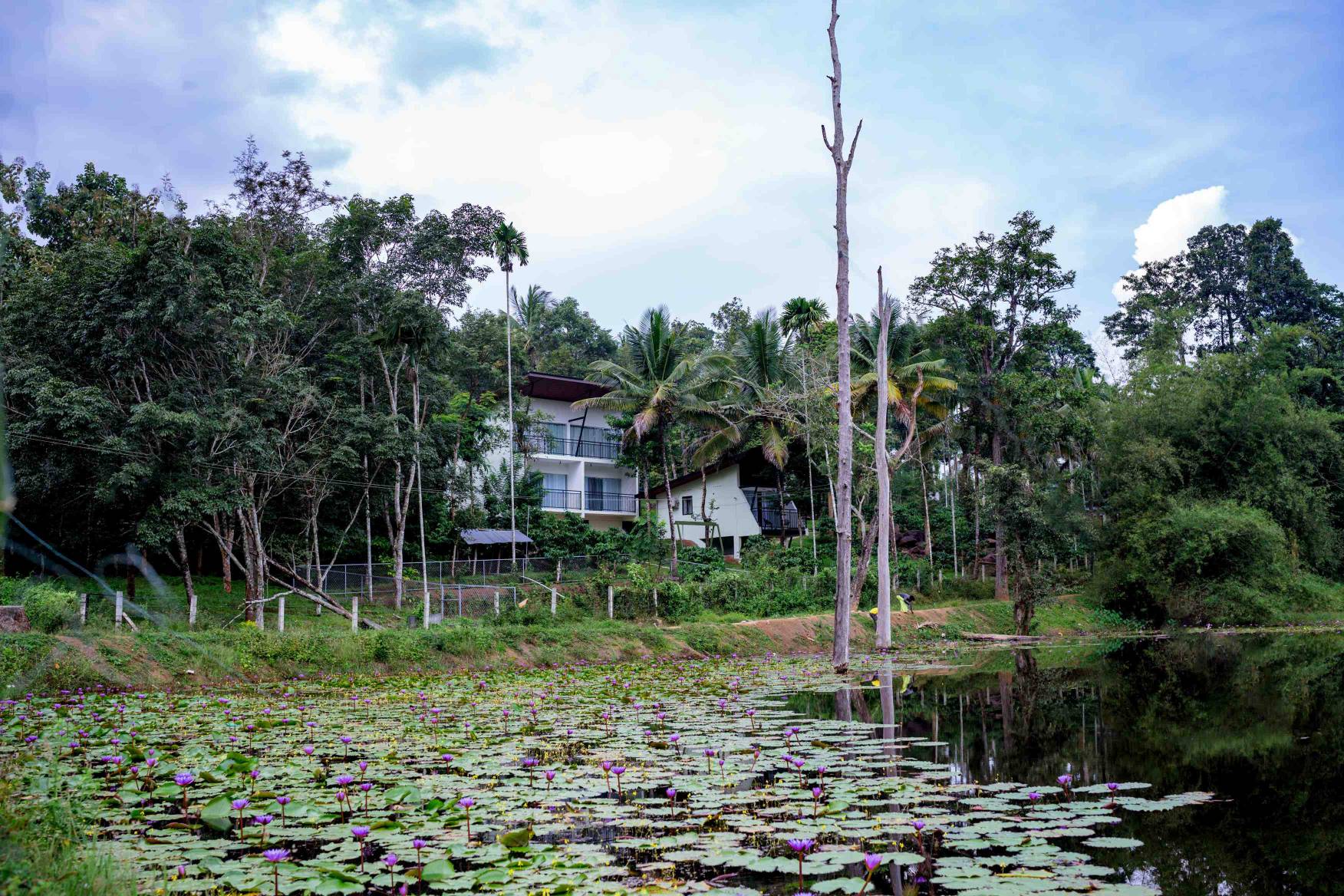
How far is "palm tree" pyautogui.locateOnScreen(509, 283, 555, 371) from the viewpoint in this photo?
47.6 metres

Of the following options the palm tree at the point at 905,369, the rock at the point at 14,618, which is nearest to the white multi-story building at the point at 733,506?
the palm tree at the point at 905,369

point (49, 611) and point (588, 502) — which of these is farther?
point (588, 502)

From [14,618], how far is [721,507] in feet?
98.4

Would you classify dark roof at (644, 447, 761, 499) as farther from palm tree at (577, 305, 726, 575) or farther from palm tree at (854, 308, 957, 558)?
palm tree at (854, 308, 957, 558)

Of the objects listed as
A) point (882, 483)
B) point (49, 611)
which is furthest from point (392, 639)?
point (882, 483)

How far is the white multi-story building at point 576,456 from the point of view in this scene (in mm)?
38656

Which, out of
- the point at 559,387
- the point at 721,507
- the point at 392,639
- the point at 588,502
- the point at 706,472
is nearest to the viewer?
the point at 392,639

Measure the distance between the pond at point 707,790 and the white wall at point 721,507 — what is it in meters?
29.4

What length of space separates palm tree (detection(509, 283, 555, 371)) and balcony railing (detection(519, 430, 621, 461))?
20.2 feet

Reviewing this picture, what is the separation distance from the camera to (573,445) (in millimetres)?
41156

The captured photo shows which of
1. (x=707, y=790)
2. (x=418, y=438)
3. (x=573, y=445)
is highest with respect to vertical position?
(x=573, y=445)

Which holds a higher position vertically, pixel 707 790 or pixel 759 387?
pixel 759 387

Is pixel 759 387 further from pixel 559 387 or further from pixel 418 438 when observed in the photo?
pixel 418 438

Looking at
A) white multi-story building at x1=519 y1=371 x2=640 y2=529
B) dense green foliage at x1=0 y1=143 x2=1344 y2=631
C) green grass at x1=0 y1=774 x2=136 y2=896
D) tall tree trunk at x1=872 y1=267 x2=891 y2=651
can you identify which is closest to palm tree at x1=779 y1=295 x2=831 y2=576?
dense green foliage at x1=0 y1=143 x2=1344 y2=631
